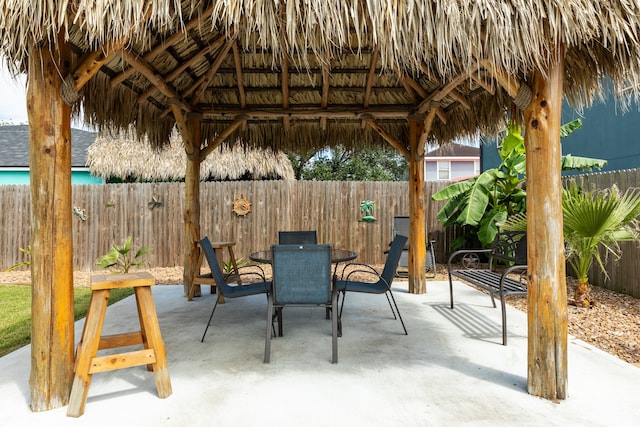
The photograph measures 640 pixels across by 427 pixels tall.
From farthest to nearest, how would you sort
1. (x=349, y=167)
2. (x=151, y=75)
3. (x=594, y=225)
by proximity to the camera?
(x=349, y=167)
(x=594, y=225)
(x=151, y=75)

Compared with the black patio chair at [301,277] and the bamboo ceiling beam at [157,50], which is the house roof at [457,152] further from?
the black patio chair at [301,277]

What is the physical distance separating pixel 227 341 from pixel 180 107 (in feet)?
10.2

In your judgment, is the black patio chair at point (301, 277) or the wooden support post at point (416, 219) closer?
the black patio chair at point (301, 277)

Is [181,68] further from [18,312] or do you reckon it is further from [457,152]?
[457,152]

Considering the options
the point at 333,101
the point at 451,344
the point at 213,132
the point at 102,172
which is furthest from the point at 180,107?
the point at 102,172

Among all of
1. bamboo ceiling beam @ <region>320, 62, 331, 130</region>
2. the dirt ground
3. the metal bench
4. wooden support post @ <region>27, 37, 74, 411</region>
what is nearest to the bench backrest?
the metal bench

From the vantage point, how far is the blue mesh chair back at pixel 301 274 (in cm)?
321

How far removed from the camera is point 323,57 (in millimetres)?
3477

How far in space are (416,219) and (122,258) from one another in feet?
20.8

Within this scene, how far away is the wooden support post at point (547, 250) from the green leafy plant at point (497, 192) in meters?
5.11

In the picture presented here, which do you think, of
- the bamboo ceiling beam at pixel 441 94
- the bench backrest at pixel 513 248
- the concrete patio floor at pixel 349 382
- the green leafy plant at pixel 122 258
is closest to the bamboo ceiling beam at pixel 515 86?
the bamboo ceiling beam at pixel 441 94

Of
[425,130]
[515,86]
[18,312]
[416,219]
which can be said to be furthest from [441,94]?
[18,312]

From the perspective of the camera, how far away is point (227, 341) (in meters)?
3.66

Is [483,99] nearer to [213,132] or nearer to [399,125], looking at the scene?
[399,125]
